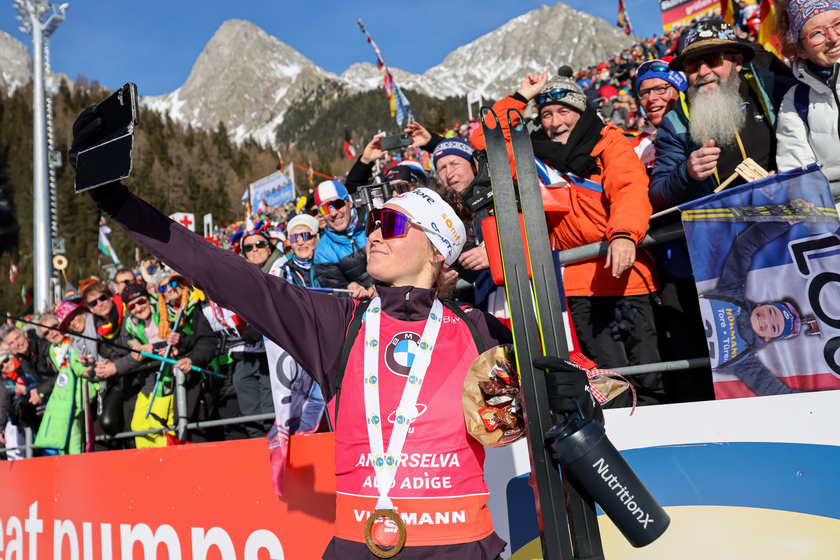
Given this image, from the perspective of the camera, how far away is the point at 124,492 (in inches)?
180

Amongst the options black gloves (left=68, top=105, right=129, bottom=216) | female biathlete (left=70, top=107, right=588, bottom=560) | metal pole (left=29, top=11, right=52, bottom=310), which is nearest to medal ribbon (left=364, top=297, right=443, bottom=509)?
female biathlete (left=70, top=107, right=588, bottom=560)

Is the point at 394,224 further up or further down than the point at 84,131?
further down

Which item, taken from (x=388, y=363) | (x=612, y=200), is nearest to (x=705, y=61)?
(x=612, y=200)

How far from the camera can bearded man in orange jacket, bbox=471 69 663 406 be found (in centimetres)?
311

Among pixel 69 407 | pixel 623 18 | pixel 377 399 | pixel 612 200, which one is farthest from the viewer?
pixel 623 18

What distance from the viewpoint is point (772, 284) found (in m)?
2.40

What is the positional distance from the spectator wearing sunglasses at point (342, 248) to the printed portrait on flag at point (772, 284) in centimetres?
269

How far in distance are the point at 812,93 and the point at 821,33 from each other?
0.88ft

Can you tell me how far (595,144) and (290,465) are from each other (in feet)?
7.82

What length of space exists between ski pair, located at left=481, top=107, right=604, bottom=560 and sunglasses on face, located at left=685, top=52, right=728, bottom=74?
6.92ft

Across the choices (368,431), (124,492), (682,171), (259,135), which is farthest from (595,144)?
(259,135)

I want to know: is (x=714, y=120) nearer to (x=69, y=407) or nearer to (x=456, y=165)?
(x=456, y=165)

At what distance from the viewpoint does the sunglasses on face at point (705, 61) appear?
354 centimetres

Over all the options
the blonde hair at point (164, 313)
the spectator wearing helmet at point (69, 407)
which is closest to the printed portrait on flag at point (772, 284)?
the blonde hair at point (164, 313)
